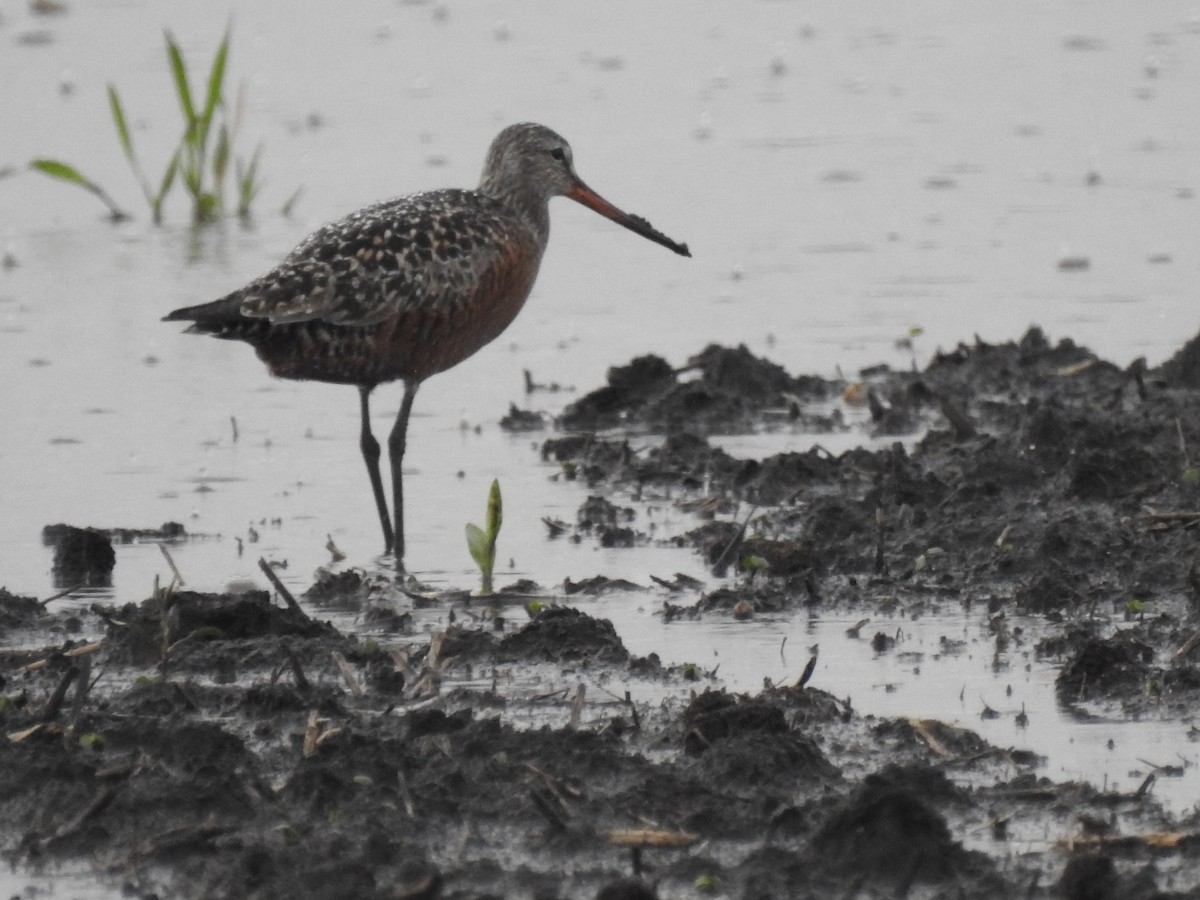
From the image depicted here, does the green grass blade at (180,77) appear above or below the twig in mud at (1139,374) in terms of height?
above

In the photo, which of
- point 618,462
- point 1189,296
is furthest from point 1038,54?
point 618,462

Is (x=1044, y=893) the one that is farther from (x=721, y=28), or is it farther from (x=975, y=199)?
(x=721, y=28)

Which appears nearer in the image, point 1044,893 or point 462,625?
point 1044,893

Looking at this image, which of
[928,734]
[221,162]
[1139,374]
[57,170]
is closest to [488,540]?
[928,734]

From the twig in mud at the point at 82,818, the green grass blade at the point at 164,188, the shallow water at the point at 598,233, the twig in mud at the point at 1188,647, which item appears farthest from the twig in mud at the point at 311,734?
the green grass blade at the point at 164,188

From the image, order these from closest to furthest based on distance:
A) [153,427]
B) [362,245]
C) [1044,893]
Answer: [1044,893] → [362,245] → [153,427]

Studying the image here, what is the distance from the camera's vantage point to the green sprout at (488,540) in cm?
703

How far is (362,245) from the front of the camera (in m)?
7.95

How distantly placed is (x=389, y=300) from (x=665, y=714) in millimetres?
2691

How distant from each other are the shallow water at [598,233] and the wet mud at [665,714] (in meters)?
0.25

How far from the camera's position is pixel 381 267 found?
7.89 m

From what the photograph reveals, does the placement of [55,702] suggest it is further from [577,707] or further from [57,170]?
[57,170]

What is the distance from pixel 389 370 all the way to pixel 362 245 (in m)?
0.50

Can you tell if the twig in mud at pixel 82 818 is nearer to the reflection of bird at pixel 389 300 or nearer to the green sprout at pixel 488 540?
the green sprout at pixel 488 540
